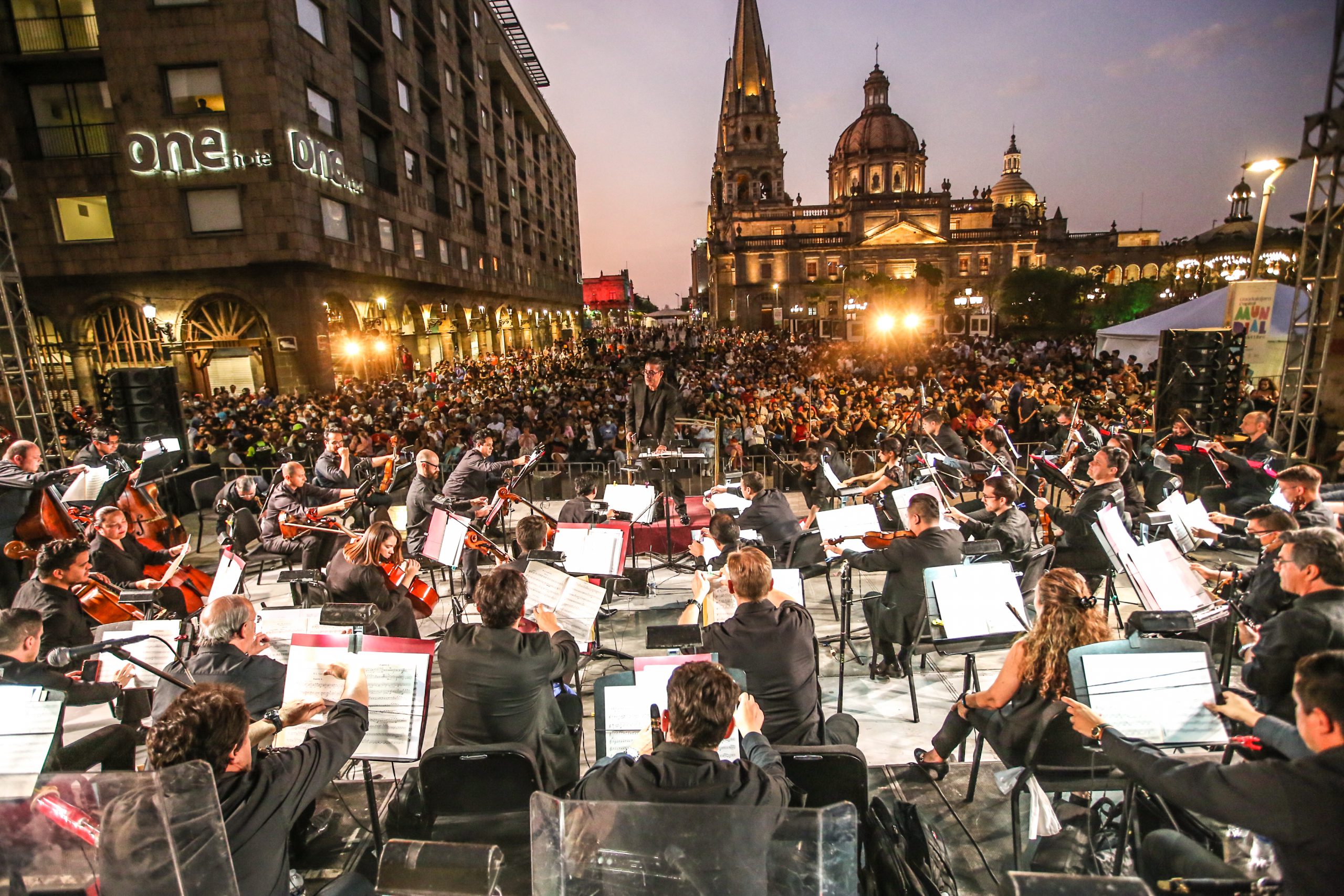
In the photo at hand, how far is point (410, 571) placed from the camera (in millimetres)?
5270

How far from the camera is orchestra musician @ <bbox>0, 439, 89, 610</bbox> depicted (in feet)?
21.8

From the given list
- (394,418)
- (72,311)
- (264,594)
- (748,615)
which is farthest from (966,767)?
(72,311)

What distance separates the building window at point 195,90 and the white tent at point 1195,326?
25286mm

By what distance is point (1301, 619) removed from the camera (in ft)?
11.0

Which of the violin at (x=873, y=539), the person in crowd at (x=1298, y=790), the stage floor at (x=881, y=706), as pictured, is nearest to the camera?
the person in crowd at (x=1298, y=790)

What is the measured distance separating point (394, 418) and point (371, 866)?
1395 cm

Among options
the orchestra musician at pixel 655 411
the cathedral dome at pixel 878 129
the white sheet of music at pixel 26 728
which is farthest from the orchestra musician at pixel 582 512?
the cathedral dome at pixel 878 129

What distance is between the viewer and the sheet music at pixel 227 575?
194 inches

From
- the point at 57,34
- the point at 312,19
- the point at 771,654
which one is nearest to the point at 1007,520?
the point at 771,654

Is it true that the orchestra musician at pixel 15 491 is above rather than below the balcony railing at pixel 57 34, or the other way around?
below

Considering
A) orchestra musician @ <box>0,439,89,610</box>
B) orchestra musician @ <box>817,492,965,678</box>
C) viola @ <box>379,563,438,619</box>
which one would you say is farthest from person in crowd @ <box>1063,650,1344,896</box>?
orchestra musician @ <box>0,439,89,610</box>

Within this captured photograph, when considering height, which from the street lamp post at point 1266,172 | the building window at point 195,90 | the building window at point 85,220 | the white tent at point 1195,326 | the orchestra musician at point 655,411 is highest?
the building window at point 195,90

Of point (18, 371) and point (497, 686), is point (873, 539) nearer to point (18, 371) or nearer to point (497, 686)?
point (497, 686)

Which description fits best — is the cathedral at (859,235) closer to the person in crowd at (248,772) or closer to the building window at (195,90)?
the building window at (195,90)
